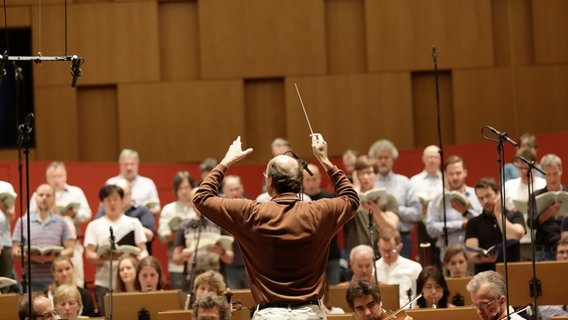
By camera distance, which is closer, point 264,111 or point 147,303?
point 147,303

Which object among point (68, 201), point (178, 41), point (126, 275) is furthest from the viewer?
point (178, 41)

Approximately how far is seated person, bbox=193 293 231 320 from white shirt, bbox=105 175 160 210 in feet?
11.6

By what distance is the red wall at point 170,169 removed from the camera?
31.7ft

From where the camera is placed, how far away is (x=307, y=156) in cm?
1155

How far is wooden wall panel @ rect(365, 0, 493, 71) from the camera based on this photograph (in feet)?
38.0

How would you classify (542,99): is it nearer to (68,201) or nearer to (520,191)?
(520,191)

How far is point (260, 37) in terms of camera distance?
1173 cm

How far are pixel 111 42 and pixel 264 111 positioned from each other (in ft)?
6.25

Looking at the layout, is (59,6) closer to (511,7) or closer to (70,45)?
(70,45)

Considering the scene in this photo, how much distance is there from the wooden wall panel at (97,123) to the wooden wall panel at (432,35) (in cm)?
301

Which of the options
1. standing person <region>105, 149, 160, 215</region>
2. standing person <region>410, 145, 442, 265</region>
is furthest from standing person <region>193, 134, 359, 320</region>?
standing person <region>105, 149, 160, 215</region>

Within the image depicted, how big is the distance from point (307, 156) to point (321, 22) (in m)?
1.54

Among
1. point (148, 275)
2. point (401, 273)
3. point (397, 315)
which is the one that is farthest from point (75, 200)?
point (397, 315)

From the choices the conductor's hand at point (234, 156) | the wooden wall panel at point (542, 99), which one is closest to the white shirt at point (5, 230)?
the conductor's hand at point (234, 156)
